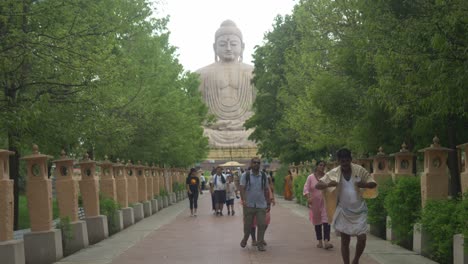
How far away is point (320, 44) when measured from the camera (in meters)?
21.8

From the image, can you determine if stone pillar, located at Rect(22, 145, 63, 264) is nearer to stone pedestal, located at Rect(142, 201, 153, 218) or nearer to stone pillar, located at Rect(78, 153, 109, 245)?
stone pillar, located at Rect(78, 153, 109, 245)

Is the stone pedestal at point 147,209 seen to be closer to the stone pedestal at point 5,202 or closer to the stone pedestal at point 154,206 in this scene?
the stone pedestal at point 154,206

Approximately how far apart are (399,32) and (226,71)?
64579 millimetres

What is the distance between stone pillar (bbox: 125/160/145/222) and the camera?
23.5 meters

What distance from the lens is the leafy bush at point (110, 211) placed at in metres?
18.1

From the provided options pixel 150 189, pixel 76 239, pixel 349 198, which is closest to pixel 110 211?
pixel 76 239

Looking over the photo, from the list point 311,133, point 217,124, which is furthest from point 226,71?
point 311,133

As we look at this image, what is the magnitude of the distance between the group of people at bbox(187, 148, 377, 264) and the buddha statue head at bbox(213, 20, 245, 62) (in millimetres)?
63191

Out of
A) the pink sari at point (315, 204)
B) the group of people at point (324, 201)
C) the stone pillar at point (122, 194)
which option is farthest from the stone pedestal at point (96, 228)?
the pink sari at point (315, 204)

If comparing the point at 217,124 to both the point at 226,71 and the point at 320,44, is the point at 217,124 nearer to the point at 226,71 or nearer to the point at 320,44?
the point at 226,71

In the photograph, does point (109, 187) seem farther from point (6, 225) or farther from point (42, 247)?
point (6, 225)

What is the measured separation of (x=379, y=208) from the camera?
16.0m

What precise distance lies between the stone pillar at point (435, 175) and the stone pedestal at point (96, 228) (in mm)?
7602

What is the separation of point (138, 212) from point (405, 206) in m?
12.4
